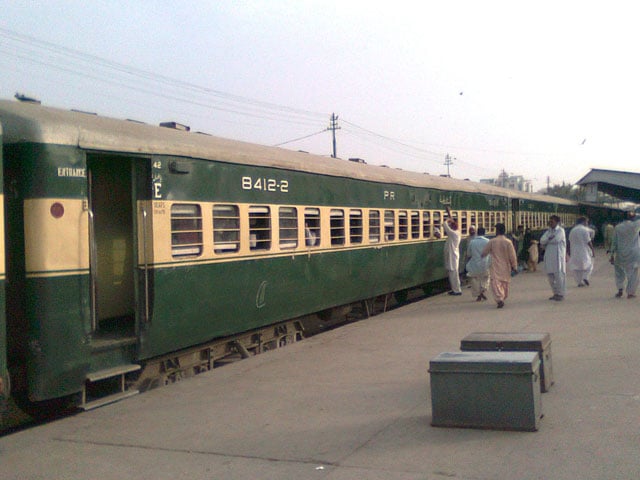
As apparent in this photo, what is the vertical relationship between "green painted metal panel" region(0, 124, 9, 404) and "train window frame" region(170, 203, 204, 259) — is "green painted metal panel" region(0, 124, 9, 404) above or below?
below

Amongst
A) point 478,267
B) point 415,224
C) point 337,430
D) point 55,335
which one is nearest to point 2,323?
point 55,335

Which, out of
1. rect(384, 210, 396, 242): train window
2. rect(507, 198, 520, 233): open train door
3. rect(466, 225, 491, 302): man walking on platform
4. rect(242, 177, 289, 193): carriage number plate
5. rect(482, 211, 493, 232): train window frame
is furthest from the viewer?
rect(507, 198, 520, 233): open train door

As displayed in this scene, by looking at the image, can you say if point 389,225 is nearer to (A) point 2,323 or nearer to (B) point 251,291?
(B) point 251,291

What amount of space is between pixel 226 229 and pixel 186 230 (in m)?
0.82

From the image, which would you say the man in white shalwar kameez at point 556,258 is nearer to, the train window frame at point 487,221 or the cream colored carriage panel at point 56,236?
the train window frame at point 487,221

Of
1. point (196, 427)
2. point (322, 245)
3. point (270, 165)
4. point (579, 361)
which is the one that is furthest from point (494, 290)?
point (196, 427)

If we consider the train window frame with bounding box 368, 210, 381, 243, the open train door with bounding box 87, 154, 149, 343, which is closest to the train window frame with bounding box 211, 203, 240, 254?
the open train door with bounding box 87, 154, 149, 343

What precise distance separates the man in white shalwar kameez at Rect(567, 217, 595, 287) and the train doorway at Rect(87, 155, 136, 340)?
36.7ft

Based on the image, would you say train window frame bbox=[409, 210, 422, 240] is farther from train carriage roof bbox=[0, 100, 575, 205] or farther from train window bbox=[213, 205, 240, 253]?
train window bbox=[213, 205, 240, 253]

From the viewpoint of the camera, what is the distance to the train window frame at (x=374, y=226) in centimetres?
1301

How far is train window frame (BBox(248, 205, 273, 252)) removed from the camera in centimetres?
905

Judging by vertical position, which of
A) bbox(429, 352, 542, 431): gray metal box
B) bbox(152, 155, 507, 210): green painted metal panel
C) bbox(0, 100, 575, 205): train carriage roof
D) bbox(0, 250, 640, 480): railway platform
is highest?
bbox(0, 100, 575, 205): train carriage roof

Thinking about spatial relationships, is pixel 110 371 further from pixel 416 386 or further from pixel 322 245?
pixel 322 245

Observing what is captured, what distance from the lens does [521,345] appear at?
21.5 ft
